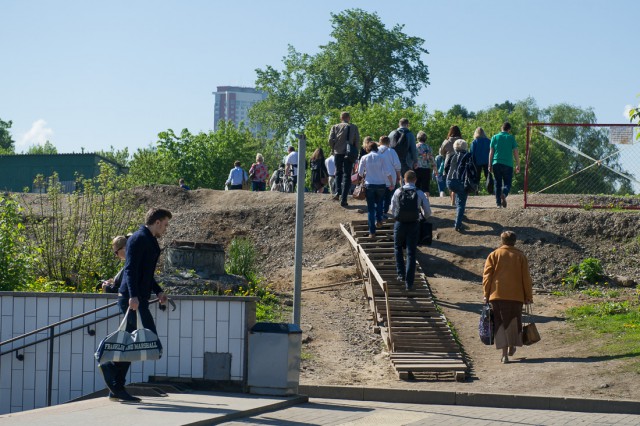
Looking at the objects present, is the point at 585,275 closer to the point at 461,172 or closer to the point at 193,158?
the point at 461,172

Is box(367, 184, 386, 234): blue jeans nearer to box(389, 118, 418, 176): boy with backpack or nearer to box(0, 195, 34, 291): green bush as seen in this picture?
box(389, 118, 418, 176): boy with backpack

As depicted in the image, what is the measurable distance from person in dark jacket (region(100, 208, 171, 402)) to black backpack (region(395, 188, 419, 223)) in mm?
7025

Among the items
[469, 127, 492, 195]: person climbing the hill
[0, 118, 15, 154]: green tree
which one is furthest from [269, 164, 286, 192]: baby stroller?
[0, 118, 15, 154]: green tree

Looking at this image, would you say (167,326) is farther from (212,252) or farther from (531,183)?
(531,183)

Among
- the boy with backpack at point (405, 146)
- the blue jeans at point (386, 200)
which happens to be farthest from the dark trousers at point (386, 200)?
the boy with backpack at point (405, 146)

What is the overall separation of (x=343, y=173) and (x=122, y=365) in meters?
13.4

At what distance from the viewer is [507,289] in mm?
15008

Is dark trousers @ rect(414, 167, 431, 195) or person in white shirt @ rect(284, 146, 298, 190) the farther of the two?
person in white shirt @ rect(284, 146, 298, 190)

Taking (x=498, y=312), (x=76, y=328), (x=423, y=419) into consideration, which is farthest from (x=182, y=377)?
(x=498, y=312)

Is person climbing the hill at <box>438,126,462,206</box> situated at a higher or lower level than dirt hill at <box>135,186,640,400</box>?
higher

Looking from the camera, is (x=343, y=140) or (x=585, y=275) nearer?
(x=585, y=275)

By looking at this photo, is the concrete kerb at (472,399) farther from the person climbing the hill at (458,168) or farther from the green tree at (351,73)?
the green tree at (351,73)

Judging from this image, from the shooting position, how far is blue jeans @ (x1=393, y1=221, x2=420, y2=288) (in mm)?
17797

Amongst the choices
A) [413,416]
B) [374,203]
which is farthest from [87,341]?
[374,203]
